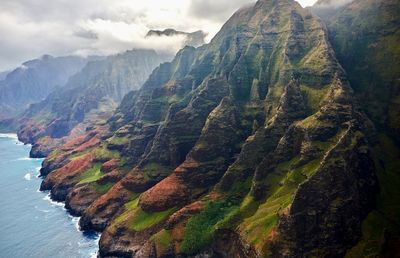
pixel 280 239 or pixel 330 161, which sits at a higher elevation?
pixel 330 161

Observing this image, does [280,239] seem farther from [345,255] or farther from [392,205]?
[392,205]

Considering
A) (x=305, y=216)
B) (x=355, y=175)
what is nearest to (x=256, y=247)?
(x=305, y=216)

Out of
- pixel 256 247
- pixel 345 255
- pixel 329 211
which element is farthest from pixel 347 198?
pixel 256 247

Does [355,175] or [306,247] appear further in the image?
[355,175]

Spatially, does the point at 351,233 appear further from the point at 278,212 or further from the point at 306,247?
the point at 278,212

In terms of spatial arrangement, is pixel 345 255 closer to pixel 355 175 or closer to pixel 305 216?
pixel 305 216

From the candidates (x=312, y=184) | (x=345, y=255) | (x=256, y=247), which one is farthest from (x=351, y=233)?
(x=256, y=247)

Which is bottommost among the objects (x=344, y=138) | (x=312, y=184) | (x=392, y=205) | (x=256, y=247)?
(x=256, y=247)

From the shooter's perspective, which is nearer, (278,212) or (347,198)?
(347,198)
